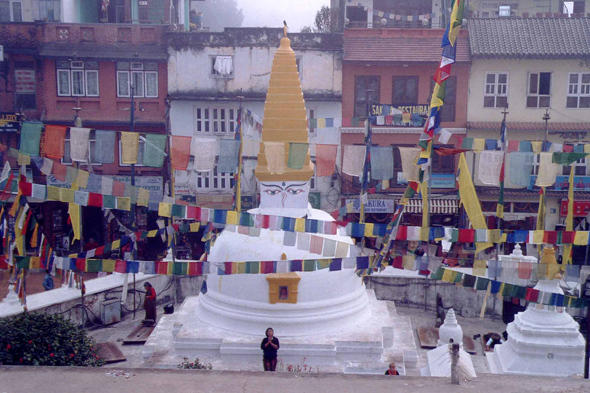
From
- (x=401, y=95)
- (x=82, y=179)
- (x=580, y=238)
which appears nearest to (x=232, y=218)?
(x=82, y=179)

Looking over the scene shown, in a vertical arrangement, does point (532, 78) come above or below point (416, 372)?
above

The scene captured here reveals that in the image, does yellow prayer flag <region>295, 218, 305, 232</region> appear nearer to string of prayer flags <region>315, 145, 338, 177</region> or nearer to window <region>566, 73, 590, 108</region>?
string of prayer flags <region>315, 145, 338, 177</region>

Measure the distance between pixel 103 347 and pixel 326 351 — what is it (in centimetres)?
509

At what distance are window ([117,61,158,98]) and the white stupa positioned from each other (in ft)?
39.6

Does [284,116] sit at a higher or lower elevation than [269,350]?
higher

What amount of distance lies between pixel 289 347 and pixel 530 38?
60.0ft

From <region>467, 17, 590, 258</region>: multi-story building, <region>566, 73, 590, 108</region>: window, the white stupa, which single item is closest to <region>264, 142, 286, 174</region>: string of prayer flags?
the white stupa

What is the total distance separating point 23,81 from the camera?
2478cm

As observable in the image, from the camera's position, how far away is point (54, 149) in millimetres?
12812

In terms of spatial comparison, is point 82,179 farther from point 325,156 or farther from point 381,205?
point 381,205

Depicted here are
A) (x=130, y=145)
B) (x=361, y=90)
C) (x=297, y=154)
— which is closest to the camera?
(x=297, y=154)

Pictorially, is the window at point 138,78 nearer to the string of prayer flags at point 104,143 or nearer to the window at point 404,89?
the window at point 404,89

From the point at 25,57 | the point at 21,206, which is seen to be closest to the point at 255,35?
the point at 25,57

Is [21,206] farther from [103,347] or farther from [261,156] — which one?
[261,156]
